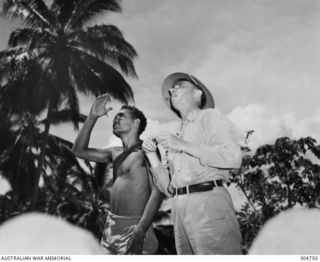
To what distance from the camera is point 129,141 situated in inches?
95.1

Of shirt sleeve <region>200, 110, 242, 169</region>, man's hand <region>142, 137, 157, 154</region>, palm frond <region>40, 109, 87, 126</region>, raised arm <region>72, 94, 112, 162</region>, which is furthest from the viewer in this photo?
palm frond <region>40, 109, 87, 126</region>

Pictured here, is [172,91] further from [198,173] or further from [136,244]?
[136,244]

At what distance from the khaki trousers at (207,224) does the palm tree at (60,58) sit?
385cm

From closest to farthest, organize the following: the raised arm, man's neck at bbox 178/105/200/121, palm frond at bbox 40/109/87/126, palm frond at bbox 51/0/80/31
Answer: man's neck at bbox 178/105/200/121
the raised arm
palm frond at bbox 51/0/80/31
palm frond at bbox 40/109/87/126

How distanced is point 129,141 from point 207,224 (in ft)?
3.26

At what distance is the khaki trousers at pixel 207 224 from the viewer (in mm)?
1549

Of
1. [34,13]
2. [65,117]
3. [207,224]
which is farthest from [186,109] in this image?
[65,117]

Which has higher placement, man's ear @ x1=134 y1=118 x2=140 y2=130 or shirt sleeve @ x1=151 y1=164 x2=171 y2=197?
man's ear @ x1=134 y1=118 x2=140 y2=130

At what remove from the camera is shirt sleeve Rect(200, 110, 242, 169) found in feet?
5.06

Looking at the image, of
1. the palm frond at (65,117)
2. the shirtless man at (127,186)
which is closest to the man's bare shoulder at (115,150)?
the shirtless man at (127,186)

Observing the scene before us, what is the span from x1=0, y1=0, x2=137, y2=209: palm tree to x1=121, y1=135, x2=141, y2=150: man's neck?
298 centimetres

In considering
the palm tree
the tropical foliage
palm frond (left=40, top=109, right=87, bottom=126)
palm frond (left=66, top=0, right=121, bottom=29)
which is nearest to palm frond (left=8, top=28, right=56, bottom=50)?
the palm tree

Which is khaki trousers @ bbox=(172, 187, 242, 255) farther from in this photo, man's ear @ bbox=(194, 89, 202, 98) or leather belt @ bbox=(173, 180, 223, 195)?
man's ear @ bbox=(194, 89, 202, 98)

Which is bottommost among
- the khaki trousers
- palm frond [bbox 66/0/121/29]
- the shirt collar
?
the khaki trousers
